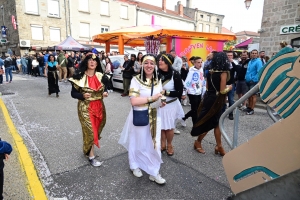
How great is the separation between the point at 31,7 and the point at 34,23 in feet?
5.77

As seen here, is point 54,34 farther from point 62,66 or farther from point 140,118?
point 140,118

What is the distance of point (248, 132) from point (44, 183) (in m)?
4.18

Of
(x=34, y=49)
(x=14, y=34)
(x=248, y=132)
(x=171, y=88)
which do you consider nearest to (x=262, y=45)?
(x=248, y=132)

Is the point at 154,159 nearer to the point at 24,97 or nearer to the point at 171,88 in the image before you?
the point at 171,88

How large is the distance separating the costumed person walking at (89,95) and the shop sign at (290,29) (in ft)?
30.1

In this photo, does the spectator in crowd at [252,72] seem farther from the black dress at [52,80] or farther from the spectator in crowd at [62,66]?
the spectator in crowd at [62,66]

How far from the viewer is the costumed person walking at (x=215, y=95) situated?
3480mm

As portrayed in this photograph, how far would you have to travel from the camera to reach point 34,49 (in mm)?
23719

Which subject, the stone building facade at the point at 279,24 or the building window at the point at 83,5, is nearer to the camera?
the stone building facade at the point at 279,24

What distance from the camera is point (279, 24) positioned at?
31.5 feet

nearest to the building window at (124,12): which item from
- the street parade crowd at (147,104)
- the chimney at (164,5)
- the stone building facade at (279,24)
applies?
the chimney at (164,5)

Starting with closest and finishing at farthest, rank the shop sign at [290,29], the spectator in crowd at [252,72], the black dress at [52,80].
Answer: the spectator in crowd at [252,72] < the black dress at [52,80] < the shop sign at [290,29]

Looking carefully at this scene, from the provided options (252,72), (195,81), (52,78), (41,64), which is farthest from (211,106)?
(41,64)

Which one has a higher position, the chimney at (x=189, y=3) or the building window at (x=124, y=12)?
the chimney at (x=189, y=3)
